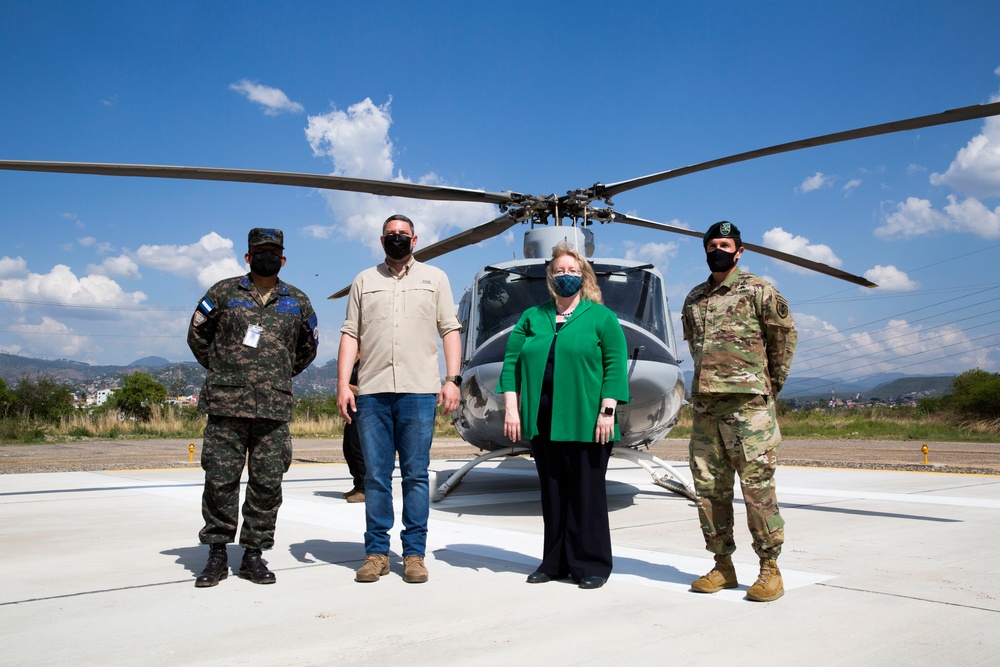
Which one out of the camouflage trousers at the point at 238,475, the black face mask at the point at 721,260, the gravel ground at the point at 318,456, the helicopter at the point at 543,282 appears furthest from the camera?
the gravel ground at the point at 318,456

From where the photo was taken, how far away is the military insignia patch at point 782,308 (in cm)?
373

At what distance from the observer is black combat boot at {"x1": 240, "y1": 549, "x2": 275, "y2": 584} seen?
13.0 feet

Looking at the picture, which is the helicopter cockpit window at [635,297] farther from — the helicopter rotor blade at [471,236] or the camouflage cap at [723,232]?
the camouflage cap at [723,232]

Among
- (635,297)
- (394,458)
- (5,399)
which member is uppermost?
(635,297)

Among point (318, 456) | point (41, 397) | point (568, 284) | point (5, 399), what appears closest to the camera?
point (568, 284)

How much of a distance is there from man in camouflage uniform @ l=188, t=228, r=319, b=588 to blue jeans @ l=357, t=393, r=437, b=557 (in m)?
0.45

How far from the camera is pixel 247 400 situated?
4016 millimetres

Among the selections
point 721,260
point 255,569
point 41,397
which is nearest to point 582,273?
point 721,260

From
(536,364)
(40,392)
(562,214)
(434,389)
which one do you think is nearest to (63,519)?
(434,389)

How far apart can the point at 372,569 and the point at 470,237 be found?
512 centimetres

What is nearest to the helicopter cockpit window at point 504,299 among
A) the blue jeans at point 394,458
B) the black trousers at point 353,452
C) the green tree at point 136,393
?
the black trousers at point 353,452

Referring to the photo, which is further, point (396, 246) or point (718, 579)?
point (396, 246)

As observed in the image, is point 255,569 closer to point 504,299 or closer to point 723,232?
point 723,232

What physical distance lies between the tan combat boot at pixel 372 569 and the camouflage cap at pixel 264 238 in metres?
1.78
